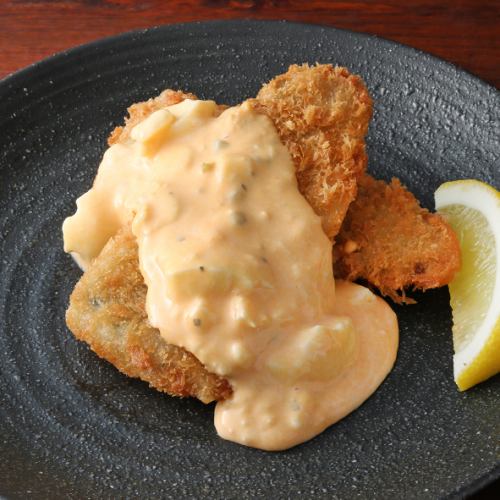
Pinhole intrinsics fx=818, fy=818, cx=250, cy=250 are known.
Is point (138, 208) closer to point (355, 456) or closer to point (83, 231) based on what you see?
point (83, 231)

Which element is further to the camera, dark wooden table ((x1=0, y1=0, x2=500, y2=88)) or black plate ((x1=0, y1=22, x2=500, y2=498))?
dark wooden table ((x1=0, y1=0, x2=500, y2=88))

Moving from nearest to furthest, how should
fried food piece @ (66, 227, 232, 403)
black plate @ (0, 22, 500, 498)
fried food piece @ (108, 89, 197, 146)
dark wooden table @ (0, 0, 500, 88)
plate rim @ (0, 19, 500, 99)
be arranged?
black plate @ (0, 22, 500, 498) < fried food piece @ (66, 227, 232, 403) < fried food piece @ (108, 89, 197, 146) < plate rim @ (0, 19, 500, 99) < dark wooden table @ (0, 0, 500, 88)

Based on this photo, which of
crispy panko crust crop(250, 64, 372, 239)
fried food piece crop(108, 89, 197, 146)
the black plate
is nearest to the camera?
the black plate

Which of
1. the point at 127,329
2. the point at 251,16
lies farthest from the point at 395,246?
the point at 251,16

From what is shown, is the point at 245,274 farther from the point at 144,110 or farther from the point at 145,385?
the point at 144,110

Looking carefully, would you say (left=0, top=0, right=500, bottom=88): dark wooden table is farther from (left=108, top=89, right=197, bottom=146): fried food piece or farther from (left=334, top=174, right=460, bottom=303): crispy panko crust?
(left=334, top=174, right=460, bottom=303): crispy panko crust

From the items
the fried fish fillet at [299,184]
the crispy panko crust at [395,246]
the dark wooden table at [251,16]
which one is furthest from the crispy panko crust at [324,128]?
the dark wooden table at [251,16]

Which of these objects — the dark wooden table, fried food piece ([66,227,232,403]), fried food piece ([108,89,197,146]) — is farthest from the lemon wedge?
the dark wooden table
